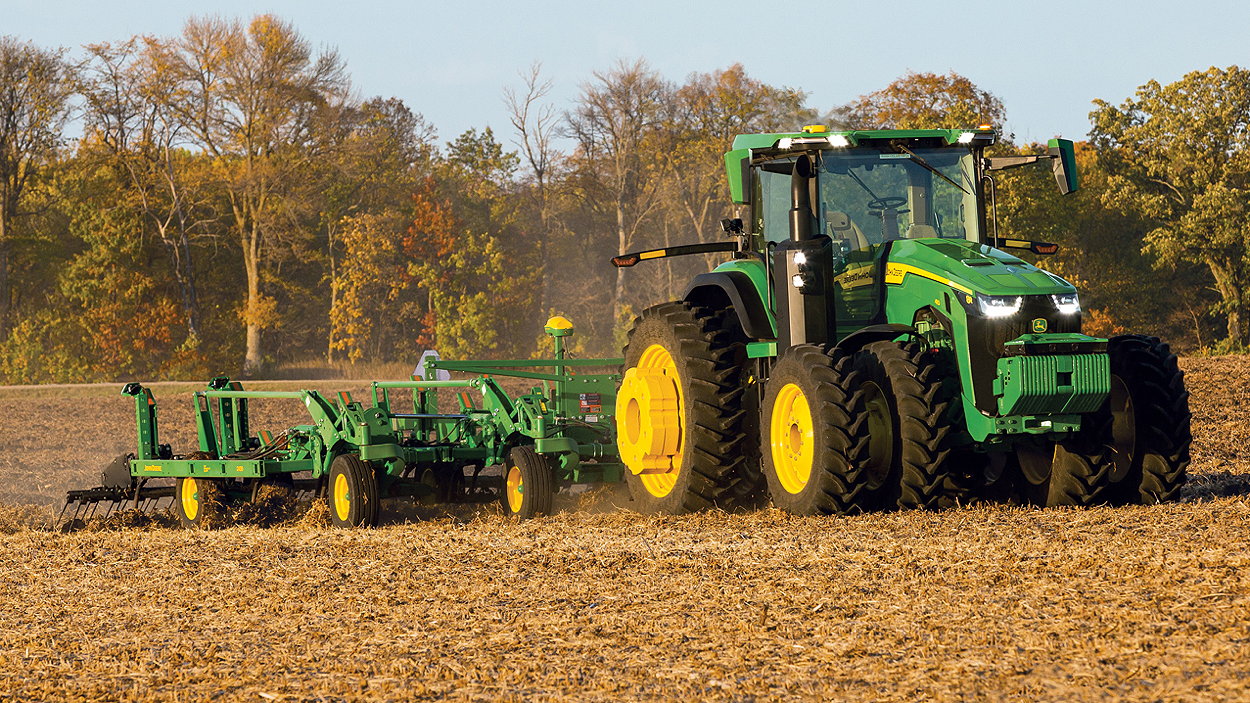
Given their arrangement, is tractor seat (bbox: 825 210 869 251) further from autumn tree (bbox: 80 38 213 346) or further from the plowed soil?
autumn tree (bbox: 80 38 213 346)

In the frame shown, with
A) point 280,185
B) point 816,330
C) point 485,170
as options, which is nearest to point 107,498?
point 816,330

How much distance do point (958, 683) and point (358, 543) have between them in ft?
17.8

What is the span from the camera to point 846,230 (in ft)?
33.3

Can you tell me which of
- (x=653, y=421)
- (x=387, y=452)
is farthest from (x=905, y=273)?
(x=387, y=452)

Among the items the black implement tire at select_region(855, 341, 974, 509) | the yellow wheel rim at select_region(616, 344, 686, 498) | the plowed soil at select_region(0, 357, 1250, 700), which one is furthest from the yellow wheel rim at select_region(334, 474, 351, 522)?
the black implement tire at select_region(855, 341, 974, 509)

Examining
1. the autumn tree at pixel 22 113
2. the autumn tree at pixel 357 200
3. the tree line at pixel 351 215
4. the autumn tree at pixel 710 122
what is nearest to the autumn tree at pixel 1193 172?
the tree line at pixel 351 215

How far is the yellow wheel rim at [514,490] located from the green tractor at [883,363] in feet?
3.09

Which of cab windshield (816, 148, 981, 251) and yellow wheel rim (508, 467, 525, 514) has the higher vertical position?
cab windshield (816, 148, 981, 251)

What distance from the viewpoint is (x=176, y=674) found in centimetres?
591

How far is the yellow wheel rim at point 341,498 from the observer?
1155cm

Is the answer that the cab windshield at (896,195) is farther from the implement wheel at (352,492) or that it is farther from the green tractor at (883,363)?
the implement wheel at (352,492)

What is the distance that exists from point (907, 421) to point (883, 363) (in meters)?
0.44

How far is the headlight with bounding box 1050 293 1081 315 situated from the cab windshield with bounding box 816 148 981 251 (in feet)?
4.26

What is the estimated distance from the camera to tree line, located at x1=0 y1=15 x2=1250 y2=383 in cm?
4538
